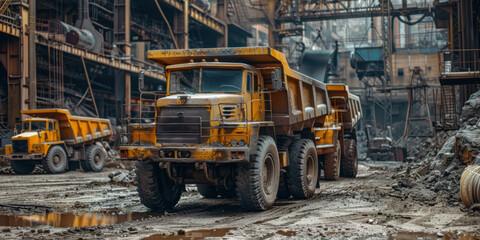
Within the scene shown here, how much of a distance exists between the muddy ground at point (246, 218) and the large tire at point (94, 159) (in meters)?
12.0

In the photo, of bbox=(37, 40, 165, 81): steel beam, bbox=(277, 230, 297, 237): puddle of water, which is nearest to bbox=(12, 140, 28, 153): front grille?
bbox=(37, 40, 165, 81): steel beam

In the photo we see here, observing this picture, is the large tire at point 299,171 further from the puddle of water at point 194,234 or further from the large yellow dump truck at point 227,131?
the puddle of water at point 194,234

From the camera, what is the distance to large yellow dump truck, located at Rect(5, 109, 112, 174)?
2319cm

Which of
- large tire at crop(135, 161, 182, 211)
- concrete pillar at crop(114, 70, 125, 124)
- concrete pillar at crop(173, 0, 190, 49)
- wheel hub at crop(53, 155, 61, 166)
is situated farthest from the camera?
concrete pillar at crop(173, 0, 190, 49)

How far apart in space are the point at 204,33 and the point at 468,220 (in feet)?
151

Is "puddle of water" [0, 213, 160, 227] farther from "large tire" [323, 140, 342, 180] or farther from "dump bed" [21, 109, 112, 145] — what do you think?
"dump bed" [21, 109, 112, 145]

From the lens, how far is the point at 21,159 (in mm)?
23078

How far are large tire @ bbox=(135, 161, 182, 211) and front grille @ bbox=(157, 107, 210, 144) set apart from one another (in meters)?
0.67

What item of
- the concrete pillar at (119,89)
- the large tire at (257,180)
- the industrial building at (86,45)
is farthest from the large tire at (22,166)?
the large tire at (257,180)

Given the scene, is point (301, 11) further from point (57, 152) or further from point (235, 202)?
point (235, 202)

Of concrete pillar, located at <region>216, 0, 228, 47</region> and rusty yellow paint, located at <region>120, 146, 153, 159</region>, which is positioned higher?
concrete pillar, located at <region>216, 0, 228, 47</region>

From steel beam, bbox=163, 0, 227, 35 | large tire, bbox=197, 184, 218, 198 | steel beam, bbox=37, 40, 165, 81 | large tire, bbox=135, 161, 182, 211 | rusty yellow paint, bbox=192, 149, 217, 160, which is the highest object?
steel beam, bbox=163, 0, 227, 35

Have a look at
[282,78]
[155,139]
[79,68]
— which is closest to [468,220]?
[282,78]

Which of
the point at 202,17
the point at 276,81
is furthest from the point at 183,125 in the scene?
the point at 202,17
